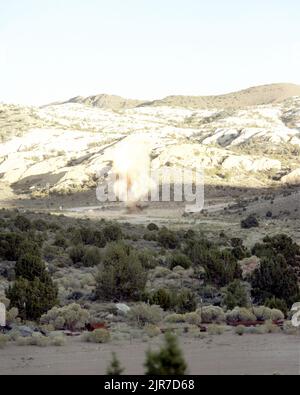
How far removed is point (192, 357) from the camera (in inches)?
416

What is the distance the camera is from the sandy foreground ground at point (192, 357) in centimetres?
963

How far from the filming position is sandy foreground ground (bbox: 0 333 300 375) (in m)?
9.63

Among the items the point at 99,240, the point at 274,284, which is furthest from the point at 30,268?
the point at 99,240

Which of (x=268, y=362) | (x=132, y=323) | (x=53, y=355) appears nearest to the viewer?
(x=268, y=362)

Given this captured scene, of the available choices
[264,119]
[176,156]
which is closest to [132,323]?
[176,156]

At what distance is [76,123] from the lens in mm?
142625

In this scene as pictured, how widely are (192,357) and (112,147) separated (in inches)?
3336

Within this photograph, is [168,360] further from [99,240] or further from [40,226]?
[40,226]

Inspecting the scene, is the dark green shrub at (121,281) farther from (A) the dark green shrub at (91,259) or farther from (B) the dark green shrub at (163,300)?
(A) the dark green shrub at (91,259)

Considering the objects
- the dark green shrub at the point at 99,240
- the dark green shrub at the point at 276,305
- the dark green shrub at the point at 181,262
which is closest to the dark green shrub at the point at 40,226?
the dark green shrub at the point at 99,240

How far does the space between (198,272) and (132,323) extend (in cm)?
783

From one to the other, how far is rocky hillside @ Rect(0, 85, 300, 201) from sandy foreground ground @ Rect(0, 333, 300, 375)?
232 ft
